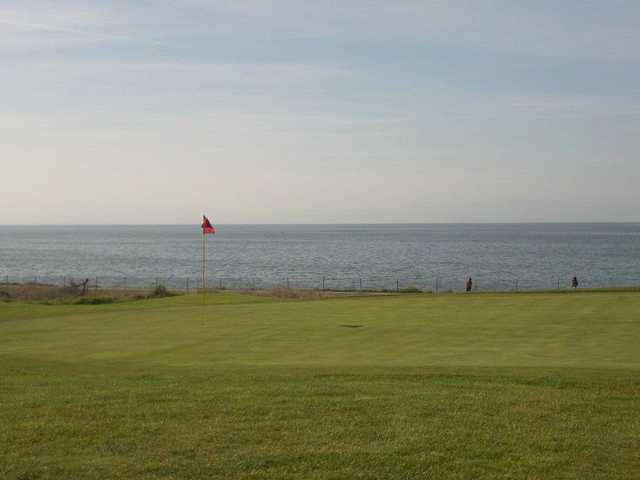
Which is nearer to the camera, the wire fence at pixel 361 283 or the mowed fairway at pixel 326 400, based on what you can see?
the mowed fairway at pixel 326 400

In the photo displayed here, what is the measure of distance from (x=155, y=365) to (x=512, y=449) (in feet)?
29.1

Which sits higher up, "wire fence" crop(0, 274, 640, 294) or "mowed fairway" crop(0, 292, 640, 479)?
"mowed fairway" crop(0, 292, 640, 479)

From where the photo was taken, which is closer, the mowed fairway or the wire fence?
the mowed fairway

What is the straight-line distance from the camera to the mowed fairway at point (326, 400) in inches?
303

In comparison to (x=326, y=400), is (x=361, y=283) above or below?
below

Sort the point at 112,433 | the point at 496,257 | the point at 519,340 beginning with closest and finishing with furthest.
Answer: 1. the point at 112,433
2. the point at 519,340
3. the point at 496,257

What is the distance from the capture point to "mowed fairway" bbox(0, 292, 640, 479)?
770cm

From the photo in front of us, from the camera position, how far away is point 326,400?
1059 centimetres

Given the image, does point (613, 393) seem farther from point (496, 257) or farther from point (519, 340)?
point (496, 257)

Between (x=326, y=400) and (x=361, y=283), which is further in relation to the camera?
(x=361, y=283)

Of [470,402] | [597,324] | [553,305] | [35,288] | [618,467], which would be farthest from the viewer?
[35,288]

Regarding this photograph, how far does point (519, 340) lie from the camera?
18.5m

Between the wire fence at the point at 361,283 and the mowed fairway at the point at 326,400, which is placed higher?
the mowed fairway at the point at 326,400

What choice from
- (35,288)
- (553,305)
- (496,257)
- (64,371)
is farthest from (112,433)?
(496,257)
